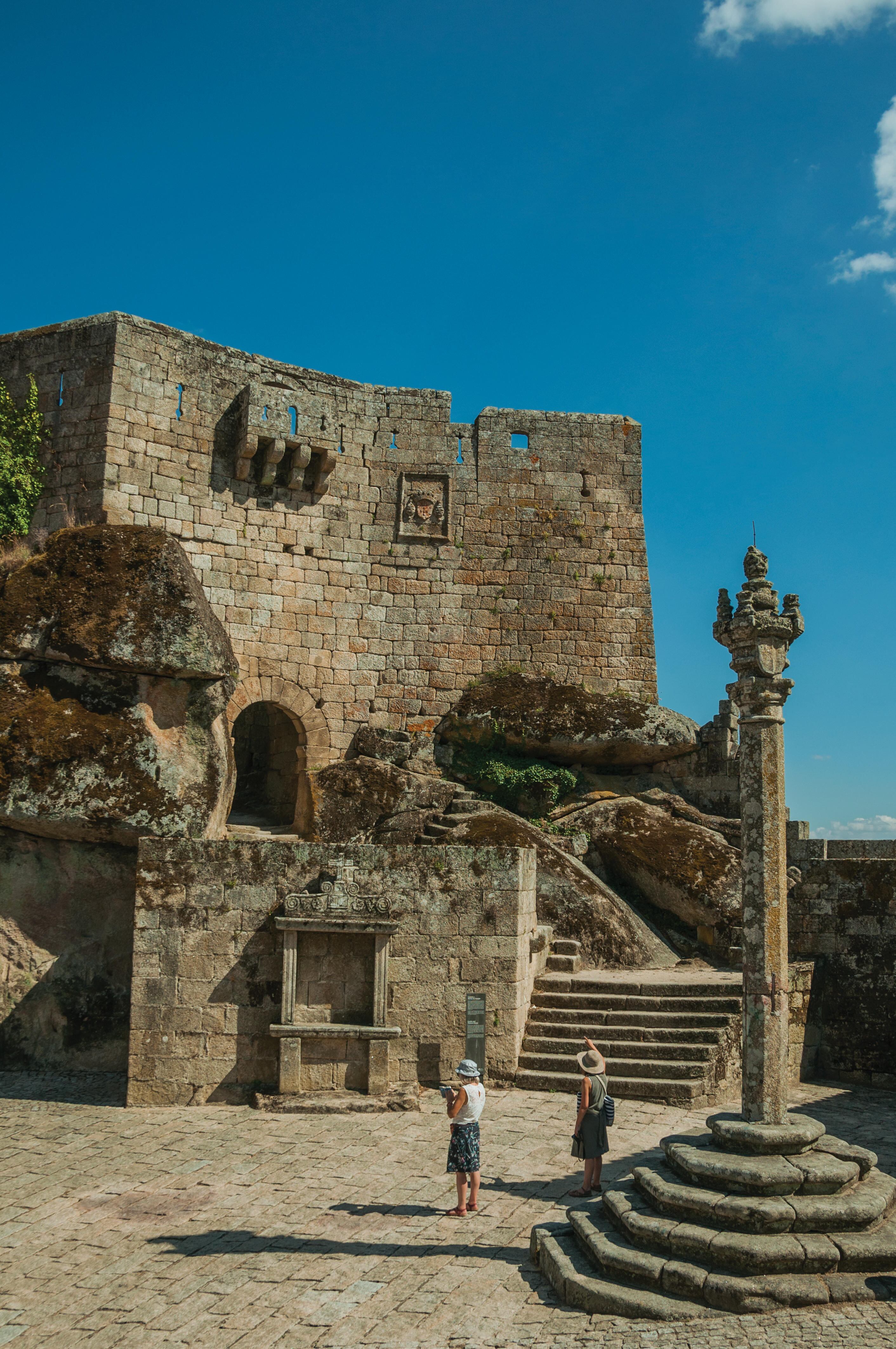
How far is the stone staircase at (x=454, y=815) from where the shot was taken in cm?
1606

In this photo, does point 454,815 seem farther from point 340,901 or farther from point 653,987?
point 340,901

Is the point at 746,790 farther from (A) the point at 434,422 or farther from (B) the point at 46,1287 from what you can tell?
(A) the point at 434,422

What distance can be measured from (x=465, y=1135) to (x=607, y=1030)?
15.0 feet

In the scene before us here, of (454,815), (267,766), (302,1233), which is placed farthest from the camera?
(267,766)

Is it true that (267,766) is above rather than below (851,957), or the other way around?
above

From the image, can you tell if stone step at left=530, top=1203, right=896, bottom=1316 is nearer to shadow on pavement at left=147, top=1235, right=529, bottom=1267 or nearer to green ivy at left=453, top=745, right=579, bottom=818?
shadow on pavement at left=147, top=1235, right=529, bottom=1267

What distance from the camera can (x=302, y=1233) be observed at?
7.42 m

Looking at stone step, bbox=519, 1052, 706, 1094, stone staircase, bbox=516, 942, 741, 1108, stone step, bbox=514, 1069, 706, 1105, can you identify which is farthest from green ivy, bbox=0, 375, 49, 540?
stone step, bbox=514, 1069, 706, 1105

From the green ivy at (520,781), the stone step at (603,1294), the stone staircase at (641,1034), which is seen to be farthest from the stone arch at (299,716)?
the stone step at (603,1294)

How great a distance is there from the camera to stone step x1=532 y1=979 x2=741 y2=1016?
1202 cm

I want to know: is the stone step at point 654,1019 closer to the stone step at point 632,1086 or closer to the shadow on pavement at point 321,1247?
the stone step at point 632,1086

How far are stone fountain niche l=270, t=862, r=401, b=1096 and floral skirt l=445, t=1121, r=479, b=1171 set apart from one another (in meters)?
3.30

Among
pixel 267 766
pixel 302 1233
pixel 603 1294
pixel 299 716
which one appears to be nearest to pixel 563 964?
pixel 302 1233

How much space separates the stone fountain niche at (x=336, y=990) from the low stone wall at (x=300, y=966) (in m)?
0.02
